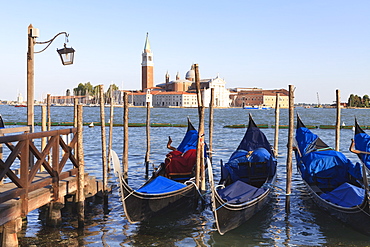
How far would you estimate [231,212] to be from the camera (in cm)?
485

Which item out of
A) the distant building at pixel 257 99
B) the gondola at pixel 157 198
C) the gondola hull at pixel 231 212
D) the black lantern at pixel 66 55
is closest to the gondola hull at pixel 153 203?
the gondola at pixel 157 198

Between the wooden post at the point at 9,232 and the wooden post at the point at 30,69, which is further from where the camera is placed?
the wooden post at the point at 30,69

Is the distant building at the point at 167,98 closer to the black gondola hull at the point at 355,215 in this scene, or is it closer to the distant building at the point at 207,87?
the distant building at the point at 207,87

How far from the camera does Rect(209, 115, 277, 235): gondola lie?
479cm

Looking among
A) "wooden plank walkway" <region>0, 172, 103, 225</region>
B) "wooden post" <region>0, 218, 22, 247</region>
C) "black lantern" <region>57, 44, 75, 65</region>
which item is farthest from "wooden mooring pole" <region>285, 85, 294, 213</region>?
"wooden post" <region>0, 218, 22, 247</region>

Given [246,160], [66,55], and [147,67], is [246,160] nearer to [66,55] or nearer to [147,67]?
[66,55]

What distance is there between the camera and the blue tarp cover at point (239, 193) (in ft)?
17.1

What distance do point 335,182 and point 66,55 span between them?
430 centimetres

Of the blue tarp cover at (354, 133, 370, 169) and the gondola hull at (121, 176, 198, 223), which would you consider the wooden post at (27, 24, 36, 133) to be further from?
the blue tarp cover at (354, 133, 370, 169)

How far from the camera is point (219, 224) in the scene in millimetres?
4762

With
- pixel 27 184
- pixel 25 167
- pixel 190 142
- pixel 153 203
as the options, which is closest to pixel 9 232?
pixel 27 184

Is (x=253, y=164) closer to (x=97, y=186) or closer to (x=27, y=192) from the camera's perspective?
(x=97, y=186)

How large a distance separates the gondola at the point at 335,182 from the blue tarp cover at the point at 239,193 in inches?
36.1

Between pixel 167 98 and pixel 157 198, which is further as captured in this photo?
pixel 167 98
